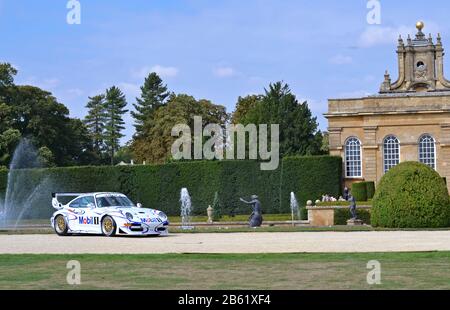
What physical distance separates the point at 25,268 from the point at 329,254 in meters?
5.85

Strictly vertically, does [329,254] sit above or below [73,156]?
below

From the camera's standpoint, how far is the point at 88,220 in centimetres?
2572

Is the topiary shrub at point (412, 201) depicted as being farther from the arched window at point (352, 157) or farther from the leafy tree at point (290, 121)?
the leafy tree at point (290, 121)

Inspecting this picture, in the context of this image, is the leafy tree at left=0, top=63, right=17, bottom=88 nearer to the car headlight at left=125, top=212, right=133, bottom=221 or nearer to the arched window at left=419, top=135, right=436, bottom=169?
the arched window at left=419, top=135, right=436, bottom=169

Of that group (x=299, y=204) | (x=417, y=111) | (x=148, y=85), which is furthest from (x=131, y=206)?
(x=148, y=85)

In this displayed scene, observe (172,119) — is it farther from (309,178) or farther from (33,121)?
(309,178)

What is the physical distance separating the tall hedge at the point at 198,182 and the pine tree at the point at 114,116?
48.8m

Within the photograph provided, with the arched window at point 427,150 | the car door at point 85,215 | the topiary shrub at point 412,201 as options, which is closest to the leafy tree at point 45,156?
the arched window at point 427,150

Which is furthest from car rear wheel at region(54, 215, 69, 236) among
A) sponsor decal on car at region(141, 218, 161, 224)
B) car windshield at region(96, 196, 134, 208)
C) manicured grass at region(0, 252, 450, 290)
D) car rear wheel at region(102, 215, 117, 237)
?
manicured grass at region(0, 252, 450, 290)

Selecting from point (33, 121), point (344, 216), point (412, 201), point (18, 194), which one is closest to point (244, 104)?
point (33, 121)

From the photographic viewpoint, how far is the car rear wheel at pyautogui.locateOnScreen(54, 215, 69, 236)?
86.7 ft

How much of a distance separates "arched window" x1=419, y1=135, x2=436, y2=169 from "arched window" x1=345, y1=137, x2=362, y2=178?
422 centimetres

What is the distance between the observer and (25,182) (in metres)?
54.2
